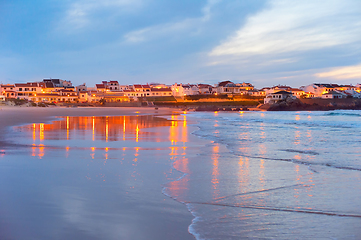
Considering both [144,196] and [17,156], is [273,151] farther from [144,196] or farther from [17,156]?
[17,156]

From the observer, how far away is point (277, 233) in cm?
334

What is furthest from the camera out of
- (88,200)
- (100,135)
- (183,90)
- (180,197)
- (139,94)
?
(183,90)

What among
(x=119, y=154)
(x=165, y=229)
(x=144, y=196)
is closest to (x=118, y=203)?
(x=144, y=196)

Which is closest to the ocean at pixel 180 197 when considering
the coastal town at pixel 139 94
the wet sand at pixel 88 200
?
the wet sand at pixel 88 200

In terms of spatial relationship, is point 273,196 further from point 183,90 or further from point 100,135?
point 183,90

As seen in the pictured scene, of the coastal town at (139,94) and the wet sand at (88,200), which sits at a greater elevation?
the coastal town at (139,94)

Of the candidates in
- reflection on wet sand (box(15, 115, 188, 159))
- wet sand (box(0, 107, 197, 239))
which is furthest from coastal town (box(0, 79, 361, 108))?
wet sand (box(0, 107, 197, 239))

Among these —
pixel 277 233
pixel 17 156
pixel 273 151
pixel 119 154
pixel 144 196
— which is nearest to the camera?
pixel 277 233

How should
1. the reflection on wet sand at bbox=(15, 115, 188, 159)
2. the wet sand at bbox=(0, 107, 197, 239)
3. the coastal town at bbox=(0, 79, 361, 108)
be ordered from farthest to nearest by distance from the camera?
the coastal town at bbox=(0, 79, 361, 108) → the reflection on wet sand at bbox=(15, 115, 188, 159) → the wet sand at bbox=(0, 107, 197, 239)

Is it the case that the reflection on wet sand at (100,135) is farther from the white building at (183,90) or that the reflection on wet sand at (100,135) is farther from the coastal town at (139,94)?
the white building at (183,90)

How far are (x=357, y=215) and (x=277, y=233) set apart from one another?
122cm

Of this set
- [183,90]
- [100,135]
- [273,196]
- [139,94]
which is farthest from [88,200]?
[183,90]

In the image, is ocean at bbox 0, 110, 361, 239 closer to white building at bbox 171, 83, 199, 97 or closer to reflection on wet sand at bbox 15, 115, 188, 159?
reflection on wet sand at bbox 15, 115, 188, 159

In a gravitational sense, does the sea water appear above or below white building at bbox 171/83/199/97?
below
